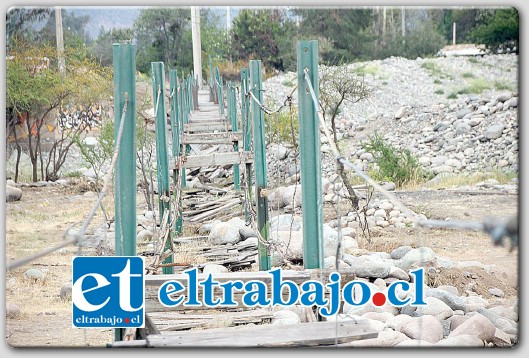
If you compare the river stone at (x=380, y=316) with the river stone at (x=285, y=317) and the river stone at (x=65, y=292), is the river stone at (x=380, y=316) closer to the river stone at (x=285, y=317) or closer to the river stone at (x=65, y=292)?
the river stone at (x=285, y=317)

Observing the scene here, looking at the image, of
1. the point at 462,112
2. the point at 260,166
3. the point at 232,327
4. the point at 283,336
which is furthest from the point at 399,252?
the point at 462,112

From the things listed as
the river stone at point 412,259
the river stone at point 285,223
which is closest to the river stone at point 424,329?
the river stone at point 412,259

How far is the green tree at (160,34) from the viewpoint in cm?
443

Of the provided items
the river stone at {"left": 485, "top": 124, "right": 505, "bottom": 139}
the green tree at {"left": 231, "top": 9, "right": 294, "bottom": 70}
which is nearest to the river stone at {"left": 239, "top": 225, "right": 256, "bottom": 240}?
the green tree at {"left": 231, "top": 9, "right": 294, "bottom": 70}

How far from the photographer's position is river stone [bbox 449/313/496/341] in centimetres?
312

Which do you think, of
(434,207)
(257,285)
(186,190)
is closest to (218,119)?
(186,190)

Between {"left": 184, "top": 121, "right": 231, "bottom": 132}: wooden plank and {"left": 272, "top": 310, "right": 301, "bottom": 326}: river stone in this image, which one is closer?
{"left": 272, "top": 310, "right": 301, "bottom": 326}: river stone

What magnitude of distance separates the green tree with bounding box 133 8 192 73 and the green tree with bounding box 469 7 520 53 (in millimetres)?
1301

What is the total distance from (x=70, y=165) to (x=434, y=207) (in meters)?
2.03

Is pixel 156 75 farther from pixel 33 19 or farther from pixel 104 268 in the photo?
pixel 104 268

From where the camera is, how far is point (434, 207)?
232 inches

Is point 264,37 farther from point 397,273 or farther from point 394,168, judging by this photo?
point 397,273

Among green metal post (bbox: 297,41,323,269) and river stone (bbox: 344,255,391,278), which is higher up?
green metal post (bbox: 297,41,323,269)

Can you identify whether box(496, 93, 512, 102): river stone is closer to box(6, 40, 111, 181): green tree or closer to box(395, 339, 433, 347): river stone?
box(6, 40, 111, 181): green tree
